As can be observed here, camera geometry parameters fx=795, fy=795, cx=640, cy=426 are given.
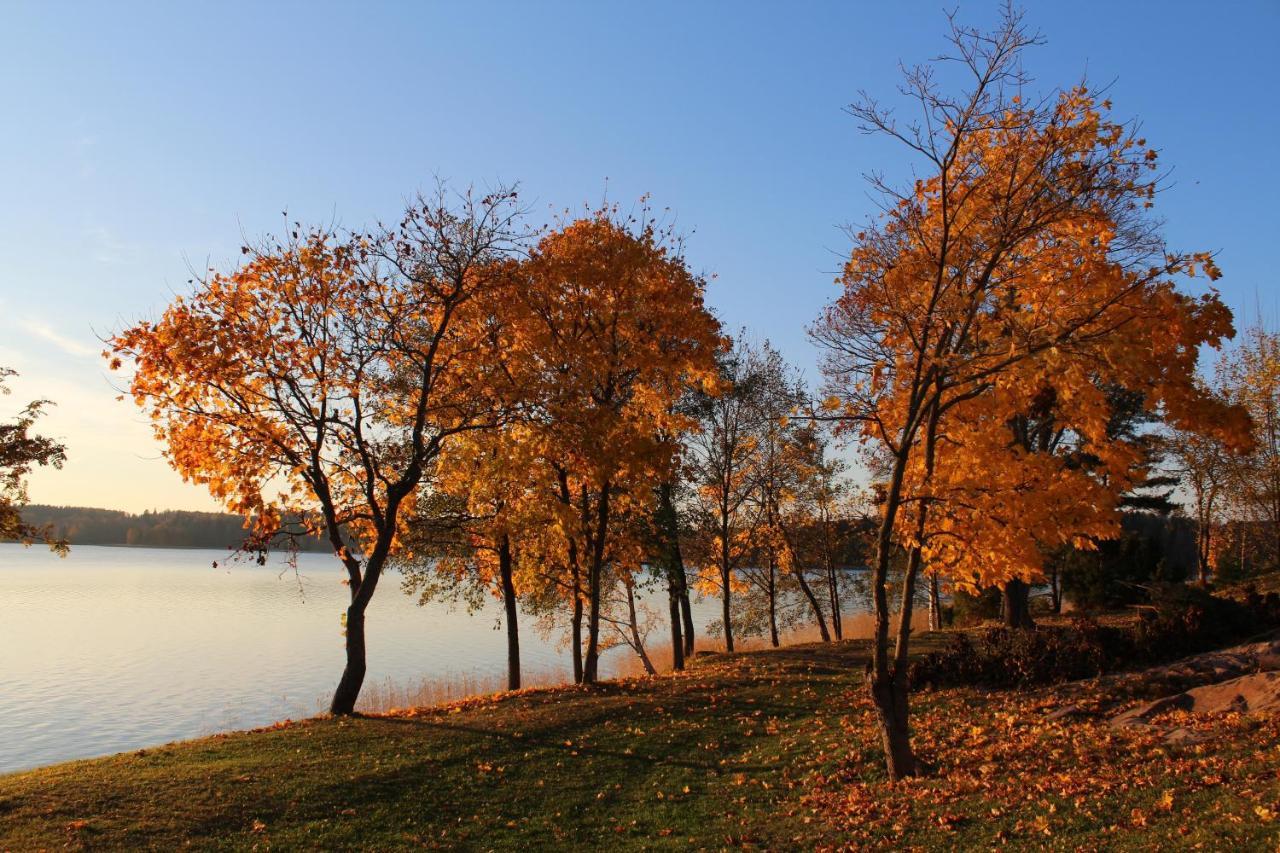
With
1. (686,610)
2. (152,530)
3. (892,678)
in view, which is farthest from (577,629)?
(152,530)

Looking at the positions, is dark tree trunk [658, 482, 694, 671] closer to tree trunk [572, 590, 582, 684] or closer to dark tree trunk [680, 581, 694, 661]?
dark tree trunk [680, 581, 694, 661]

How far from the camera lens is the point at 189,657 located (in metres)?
34.8

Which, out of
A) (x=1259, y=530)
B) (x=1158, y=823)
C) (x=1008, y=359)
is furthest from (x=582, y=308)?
(x=1259, y=530)

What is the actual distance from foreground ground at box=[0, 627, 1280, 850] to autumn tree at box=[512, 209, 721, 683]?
5419 mm

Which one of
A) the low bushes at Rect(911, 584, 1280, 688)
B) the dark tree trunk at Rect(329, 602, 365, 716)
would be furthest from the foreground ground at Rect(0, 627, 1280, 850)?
the dark tree trunk at Rect(329, 602, 365, 716)

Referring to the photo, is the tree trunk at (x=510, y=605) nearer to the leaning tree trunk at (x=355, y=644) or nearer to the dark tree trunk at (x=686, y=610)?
the leaning tree trunk at (x=355, y=644)

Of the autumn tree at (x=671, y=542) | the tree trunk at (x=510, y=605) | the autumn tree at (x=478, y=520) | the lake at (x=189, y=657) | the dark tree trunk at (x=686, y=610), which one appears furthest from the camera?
the dark tree trunk at (x=686, y=610)

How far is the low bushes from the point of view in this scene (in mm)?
14727

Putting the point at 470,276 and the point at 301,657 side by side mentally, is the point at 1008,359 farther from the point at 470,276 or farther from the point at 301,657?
the point at 301,657

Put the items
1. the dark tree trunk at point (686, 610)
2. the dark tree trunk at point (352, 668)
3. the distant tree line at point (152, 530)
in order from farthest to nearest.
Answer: the distant tree line at point (152, 530) < the dark tree trunk at point (686, 610) < the dark tree trunk at point (352, 668)

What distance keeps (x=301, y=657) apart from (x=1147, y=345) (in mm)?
35729

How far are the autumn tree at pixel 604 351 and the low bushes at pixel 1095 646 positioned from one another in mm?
7414

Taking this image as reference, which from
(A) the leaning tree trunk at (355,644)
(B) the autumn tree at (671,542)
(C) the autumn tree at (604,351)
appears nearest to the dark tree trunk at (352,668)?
(A) the leaning tree trunk at (355,644)

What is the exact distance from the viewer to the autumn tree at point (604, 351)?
57.9ft
